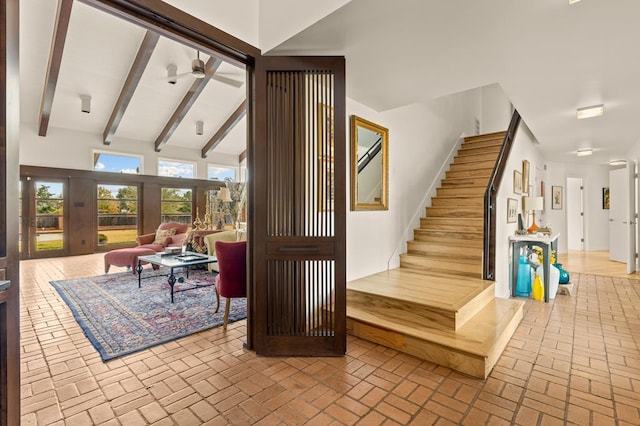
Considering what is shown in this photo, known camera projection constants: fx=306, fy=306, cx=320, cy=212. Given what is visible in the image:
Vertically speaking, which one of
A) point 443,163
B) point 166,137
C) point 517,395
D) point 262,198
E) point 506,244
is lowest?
point 517,395

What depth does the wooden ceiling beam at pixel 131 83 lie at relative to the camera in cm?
548

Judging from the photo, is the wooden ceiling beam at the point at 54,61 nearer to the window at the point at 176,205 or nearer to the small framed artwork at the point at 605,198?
the window at the point at 176,205

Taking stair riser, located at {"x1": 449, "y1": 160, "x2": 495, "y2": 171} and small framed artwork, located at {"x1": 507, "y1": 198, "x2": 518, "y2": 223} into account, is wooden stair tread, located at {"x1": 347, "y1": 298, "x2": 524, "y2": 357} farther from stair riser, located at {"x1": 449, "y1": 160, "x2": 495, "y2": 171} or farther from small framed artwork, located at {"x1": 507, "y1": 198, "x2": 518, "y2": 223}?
stair riser, located at {"x1": 449, "y1": 160, "x2": 495, "y2": 171}

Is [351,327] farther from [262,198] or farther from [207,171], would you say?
[207,171]

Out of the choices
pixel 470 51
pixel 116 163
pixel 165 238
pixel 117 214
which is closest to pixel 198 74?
pixel 165 238

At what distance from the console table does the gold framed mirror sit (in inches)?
87.1

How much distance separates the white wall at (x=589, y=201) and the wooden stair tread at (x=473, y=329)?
21.9 feet

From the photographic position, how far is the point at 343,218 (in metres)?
2.56

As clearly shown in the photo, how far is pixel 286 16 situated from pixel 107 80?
6.18 metres

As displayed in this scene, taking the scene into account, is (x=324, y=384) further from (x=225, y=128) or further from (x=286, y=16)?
(x=225, y=128)

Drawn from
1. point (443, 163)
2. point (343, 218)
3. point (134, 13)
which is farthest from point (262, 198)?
point (443, 163)

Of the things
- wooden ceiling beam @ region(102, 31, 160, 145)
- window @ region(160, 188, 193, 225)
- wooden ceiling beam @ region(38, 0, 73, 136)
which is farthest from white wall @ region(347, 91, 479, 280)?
window @ region(160, 188, 193, 225)

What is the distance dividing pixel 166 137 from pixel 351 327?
831cm

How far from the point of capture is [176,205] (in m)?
10.0
